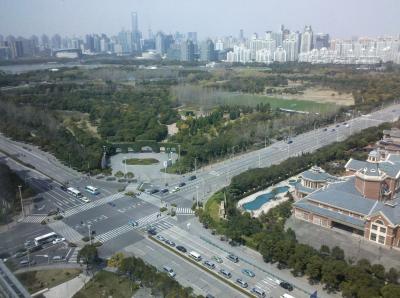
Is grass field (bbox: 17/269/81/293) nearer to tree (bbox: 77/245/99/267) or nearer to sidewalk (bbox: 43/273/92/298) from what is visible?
sidewalk (bbox: 43/273/92/298)

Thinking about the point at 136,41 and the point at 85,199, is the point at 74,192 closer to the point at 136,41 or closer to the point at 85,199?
the point at 85,199

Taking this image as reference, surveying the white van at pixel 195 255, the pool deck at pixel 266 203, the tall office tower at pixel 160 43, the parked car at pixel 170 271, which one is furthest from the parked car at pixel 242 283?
the tall office tower at pixel 160 43

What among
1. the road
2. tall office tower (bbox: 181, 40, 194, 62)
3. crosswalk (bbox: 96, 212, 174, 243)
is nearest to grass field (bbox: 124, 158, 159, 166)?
the road

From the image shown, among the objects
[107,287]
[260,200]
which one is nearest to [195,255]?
[107,287]

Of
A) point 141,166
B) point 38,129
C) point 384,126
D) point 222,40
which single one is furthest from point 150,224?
point 222,40

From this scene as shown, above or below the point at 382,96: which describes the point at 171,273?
below

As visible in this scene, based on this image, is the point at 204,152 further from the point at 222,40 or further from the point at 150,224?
the point at 222,40

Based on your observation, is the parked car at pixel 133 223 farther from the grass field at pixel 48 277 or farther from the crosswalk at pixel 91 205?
the grass field at pixel 48 277
